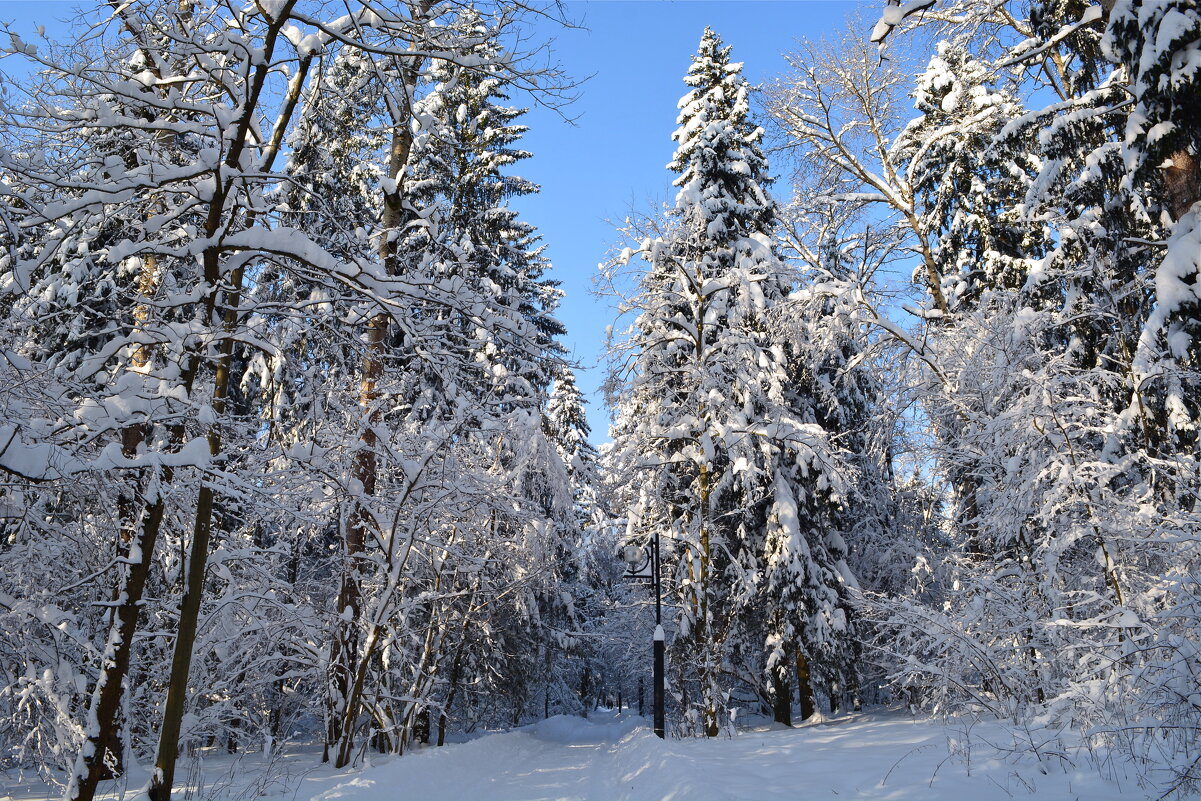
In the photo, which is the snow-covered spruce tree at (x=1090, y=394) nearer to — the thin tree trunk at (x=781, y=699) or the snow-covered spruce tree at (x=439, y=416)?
the snow-covered spruce tree at (x=439, y=416)

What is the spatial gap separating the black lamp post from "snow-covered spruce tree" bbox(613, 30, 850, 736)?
0.53 metres

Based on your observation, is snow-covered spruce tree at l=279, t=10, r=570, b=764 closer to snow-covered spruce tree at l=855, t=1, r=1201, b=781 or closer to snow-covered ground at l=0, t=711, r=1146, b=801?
snow-covered ground at l=0, t=711, r=1146, b=801

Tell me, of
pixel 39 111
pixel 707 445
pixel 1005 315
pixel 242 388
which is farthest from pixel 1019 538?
pixel 242 388

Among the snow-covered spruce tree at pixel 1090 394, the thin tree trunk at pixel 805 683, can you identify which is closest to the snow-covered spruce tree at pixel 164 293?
the snow-covered spruce tree at pixel 1090 394

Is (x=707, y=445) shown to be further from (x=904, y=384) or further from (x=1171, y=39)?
(x=1171, y=39)

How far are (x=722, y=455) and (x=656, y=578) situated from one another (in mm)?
3500

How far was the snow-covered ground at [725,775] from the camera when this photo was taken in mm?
5258

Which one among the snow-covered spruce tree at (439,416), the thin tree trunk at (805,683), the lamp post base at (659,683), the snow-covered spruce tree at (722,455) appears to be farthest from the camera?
the thin tree trunk at (805,683)

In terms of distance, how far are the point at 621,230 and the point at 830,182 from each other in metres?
5.10

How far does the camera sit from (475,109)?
817 inches

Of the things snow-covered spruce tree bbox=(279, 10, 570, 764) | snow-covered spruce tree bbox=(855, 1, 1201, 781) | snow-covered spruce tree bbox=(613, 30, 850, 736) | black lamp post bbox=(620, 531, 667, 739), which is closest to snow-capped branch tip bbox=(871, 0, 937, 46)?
snow-covered spruce tree bbox=(855, 1, 1201, 781)

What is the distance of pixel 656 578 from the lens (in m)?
14.3

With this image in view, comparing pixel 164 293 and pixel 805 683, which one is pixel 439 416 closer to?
pixel 164 293

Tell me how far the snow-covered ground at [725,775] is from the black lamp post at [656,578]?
38.2 inches
